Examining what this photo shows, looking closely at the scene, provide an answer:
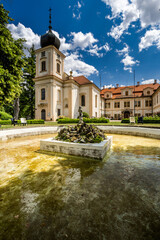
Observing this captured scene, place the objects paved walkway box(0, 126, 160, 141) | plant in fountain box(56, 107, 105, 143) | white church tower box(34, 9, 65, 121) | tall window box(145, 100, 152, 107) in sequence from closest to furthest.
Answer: plant in fountain box(56, 107, 105, 143), paved walkway box(0, 126, 160, 141), white church tower box(34, 9, 65, 121), tall window box(145, 100, 152, 107)

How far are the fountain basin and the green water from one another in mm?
663

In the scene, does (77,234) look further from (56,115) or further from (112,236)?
(56,115)

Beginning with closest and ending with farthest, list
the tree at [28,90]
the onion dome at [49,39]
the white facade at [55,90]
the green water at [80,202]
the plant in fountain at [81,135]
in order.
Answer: the green water at [80,202], the plant in fountain at [81,135], the white facade at [55,90], the onion dome at [49,39], the tree at [28,90]

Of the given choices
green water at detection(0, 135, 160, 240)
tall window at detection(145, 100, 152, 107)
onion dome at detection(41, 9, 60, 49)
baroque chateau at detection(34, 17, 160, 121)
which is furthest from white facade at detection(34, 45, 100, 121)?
green water at detection(0, 135, 160, 240)

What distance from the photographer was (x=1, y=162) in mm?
3334

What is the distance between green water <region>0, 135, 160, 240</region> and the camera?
1264 millimetres

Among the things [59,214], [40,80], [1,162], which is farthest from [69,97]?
[59,214]

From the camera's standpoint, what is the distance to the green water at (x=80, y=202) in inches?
49.8

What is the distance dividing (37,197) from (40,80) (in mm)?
27668

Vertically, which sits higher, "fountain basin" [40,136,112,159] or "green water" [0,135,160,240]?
"fountain basin" [40,136,112,159]

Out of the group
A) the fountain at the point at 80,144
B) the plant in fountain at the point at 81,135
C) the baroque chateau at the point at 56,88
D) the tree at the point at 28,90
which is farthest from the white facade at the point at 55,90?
the fountain at the point at 80,144

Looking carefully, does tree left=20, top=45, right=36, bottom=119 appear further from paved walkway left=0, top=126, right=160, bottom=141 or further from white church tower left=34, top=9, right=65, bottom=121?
paved walkway left=0, top=126, right=160, bottom=141

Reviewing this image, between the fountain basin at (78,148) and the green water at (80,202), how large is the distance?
2.18ft

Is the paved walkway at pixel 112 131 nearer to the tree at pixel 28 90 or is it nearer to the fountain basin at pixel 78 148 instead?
the fountain basin at pixel 78 148
